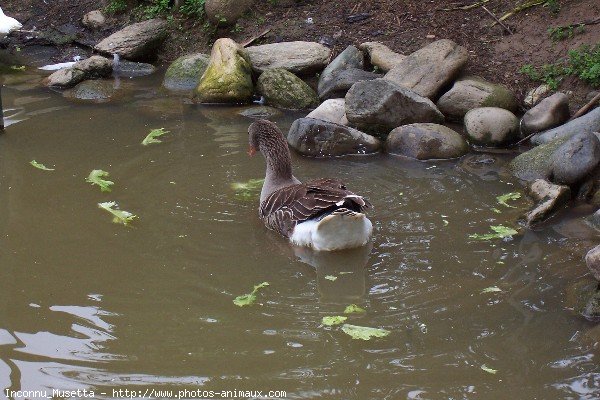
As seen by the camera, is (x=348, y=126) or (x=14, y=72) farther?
(x=14, y=72)

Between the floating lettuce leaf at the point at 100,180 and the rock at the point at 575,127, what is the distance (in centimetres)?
490

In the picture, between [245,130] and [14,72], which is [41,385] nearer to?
[245,130]

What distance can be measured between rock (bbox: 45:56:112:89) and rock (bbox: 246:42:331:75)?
2476 mm

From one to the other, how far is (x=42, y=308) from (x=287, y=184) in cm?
283

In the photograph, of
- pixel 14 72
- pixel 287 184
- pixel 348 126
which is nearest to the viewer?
pixel 287 184

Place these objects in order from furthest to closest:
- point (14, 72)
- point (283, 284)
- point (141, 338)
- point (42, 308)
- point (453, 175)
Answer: point (14, 72) < point (453, 175) < point (283, 284) < point (42, 308) < point (141, 338)

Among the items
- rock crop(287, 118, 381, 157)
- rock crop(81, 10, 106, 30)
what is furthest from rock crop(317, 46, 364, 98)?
rock crop(81, 10, 106, 30)

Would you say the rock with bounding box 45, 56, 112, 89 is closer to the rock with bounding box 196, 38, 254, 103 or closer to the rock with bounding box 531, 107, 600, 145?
the rock with bounding box 196, 38, 254, 103

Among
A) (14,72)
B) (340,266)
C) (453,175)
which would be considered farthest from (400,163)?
(14,72)

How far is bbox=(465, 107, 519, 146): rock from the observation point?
388 inches

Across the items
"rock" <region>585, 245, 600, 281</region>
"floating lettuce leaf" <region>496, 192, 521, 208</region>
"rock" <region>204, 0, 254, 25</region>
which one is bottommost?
"floating lettuce leaf" <region>496, 192, 521, 208</region>

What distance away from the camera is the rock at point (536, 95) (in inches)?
408

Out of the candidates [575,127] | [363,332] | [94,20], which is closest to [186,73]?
[94,20]

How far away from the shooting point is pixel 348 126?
10.3 meters
